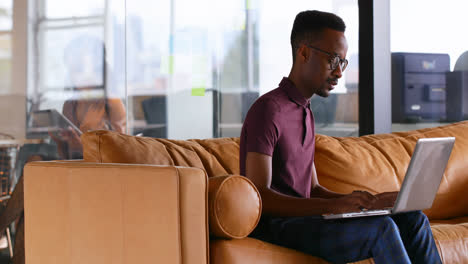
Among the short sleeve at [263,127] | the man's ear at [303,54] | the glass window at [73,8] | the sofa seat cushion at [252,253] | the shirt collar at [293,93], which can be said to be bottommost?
the sofa seat cushion at [252,253]

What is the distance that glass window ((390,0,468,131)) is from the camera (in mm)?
4812

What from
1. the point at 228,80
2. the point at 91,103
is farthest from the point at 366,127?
the point at 91,103

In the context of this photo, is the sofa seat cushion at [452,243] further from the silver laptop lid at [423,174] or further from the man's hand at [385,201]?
the man's hand at [385,201]

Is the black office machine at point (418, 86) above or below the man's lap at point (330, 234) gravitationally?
above

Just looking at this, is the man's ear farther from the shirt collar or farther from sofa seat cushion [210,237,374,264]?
sofa seat cushion [210,237,374,264]

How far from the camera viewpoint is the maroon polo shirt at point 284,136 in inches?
76.7

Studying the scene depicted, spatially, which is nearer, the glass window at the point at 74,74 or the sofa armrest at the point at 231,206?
the sofa armrest at the point at 231,206

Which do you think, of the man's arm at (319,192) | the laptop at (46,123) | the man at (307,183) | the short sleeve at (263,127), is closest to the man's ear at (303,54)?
the man at (307,183)

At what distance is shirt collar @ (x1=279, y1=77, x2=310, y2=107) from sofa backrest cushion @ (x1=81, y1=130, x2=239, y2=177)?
53 centimetres

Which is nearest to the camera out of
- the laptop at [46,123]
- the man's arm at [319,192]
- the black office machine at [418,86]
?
the man's arm at [319,192]

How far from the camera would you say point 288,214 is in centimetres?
188

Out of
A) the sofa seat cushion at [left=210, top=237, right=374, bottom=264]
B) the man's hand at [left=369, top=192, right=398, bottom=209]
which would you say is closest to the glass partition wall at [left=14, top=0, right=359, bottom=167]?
the sofa seat cushion at [left=210, top=237, right=374, bottom=264]

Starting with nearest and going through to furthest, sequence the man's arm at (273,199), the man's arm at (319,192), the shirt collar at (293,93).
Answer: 1. the man's arm at (273,199)
2. the shirt collar at (293,93)
3. the man's arm at (319,192)

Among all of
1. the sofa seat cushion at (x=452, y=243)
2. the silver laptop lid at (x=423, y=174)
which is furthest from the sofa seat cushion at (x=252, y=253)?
the sofa seat cushion at (x=452, y=243)
